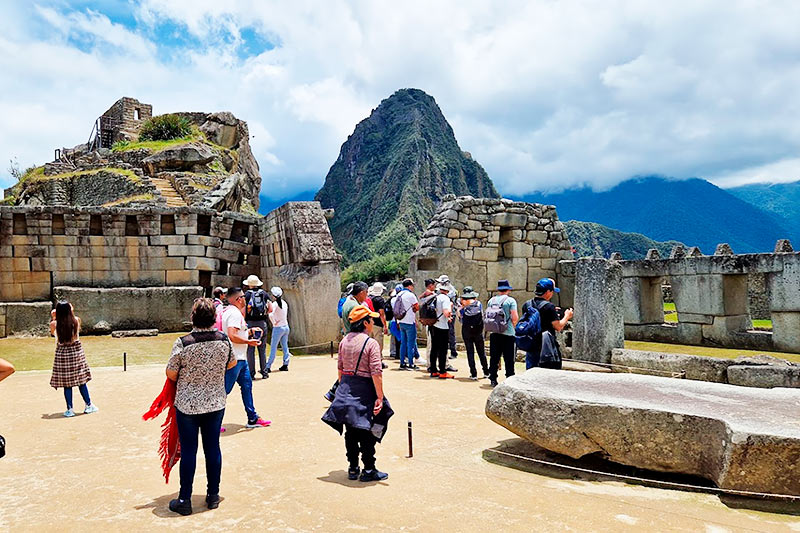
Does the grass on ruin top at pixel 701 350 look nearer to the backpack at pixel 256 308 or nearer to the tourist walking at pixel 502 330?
→ the tourist walking at pixel 502 330

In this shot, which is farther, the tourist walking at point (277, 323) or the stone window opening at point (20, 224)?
the stone window opening at point (20, 224)

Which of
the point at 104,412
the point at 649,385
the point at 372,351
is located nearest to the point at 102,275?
the point at 104,412

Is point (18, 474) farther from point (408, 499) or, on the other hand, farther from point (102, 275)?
point (102, 275)

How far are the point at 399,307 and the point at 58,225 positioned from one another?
964 centimetres

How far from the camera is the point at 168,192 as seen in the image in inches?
1062

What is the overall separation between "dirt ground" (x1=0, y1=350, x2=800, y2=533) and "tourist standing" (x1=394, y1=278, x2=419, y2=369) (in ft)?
10.4

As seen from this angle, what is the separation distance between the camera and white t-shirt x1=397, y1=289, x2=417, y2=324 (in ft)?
34.5

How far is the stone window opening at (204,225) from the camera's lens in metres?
15.2

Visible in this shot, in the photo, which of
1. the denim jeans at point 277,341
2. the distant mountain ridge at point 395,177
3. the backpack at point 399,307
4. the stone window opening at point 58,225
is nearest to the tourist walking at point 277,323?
the denim jeans at point 277,341

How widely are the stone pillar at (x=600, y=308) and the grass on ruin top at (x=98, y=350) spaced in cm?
634

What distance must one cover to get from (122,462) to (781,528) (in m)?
5.45

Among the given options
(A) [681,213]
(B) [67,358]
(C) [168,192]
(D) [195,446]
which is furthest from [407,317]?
(A) [681,213]

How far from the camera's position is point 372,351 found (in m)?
4.90

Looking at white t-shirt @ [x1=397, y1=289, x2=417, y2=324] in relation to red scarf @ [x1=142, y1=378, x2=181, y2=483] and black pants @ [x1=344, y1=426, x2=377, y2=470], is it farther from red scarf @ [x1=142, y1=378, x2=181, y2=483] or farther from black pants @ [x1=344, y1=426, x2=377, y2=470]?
red scarf @ [x1=142, y1=378, x2=181, y2=483]
